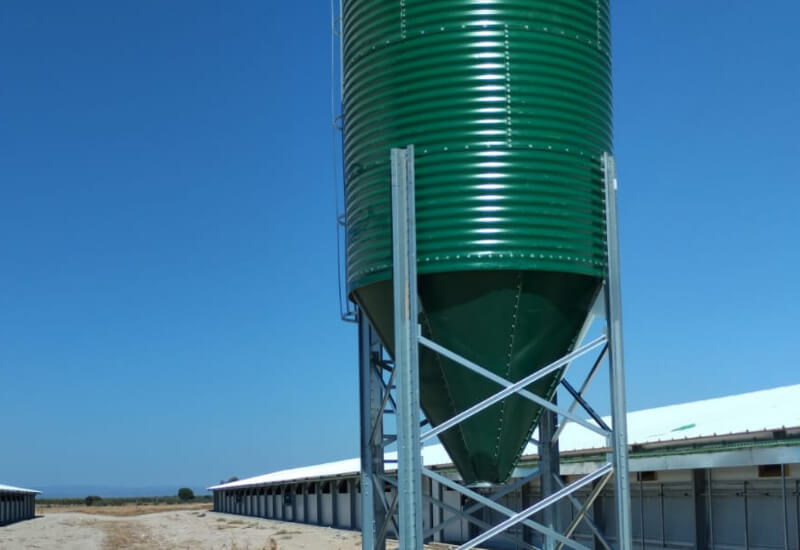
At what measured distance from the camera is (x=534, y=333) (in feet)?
38.8

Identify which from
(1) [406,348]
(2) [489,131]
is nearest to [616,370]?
(1) [406,348]

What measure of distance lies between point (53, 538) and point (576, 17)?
4259 centimetres

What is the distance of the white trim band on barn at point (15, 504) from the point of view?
66625 mm

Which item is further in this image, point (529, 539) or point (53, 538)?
point (53, 538)

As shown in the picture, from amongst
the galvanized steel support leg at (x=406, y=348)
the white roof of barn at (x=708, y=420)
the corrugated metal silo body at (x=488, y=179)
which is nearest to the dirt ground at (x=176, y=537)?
the white roof of barn at (x=708, y=420)

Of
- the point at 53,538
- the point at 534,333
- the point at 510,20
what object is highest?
the point at 510,20

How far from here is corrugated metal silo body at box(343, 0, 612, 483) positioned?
11195 mm

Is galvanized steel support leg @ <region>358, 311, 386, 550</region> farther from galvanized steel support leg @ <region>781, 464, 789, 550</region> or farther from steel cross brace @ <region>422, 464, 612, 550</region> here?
galvanized steel support leg @ <region>781, 464, 789, 550</region>

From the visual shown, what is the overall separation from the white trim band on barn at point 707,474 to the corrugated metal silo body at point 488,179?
15.5 ft

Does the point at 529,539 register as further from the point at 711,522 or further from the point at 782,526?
the point at 782,526

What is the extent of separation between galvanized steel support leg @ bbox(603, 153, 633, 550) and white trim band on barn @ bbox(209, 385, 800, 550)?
493 cm

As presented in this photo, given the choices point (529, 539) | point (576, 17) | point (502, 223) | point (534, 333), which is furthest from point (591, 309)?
point (529, 539)

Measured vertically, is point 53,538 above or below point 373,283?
below

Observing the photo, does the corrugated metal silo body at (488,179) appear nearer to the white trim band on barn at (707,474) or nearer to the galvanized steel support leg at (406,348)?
the galvanized steel support leg at (406,348)
